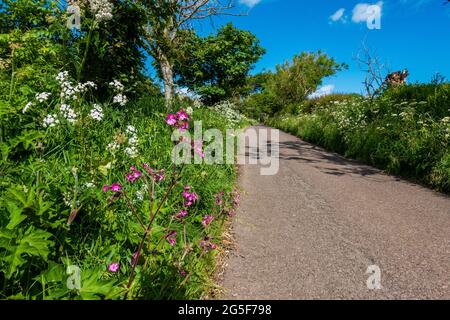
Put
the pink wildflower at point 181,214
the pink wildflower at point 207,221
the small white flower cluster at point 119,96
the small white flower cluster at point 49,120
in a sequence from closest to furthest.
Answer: the pink wildflower at point 181,214
the pink wildflower at point 207,221
the small white flower cluster at point 49,120
the small white flower cluster at point 119,96

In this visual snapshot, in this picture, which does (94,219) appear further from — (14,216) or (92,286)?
(92,286)

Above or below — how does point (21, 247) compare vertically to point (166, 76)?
below

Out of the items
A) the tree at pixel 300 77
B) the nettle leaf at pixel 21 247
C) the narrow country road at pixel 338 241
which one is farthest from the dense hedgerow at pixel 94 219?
the tree at pixel 300 77

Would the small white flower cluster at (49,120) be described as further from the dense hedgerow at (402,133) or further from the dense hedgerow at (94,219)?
the dense hedgerow at (402,133)

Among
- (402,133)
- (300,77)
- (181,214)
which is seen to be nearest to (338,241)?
(181,214)

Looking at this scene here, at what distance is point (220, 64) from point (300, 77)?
51.1 ft

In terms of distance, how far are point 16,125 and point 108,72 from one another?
1.97 meters

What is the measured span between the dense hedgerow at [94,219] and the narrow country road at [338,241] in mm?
434

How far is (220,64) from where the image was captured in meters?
20.1

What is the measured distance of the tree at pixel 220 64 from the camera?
19.8 meters

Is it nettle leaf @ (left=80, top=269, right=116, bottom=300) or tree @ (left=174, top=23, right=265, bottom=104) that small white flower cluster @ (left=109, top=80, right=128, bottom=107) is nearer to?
nettle leaf @ (left=80, top=269, right=116, bottom=300)

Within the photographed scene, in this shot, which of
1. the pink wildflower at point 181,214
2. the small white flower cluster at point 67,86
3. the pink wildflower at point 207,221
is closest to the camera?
the pink wildflower at point 181,214

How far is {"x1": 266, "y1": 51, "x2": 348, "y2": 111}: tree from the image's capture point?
31.5 m

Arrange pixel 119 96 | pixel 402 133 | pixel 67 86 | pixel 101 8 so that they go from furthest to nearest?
pixel 402 133, pixel 119 96, pixel 67 86, pixel 101 8
